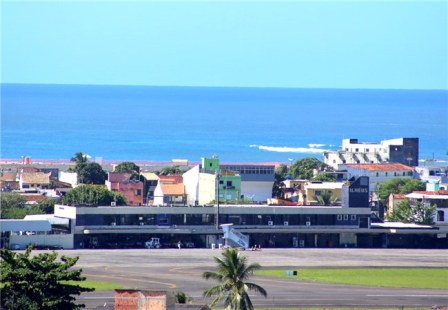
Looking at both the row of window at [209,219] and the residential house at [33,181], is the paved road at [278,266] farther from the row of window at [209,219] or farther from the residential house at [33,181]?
the residential house at [33,181]

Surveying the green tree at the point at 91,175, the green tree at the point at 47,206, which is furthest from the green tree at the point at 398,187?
the green tree at the point at 47,206

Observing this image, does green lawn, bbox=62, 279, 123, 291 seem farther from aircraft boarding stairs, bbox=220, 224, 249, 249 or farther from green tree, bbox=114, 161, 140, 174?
green tree, bbox=114, 161, 140, 174

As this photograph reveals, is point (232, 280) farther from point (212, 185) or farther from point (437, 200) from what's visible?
point (212, 185)

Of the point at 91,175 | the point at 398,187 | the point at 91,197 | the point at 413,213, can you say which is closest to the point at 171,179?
the point at 91,175

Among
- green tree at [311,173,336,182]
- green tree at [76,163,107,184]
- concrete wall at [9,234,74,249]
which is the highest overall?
green tree at [76,163,107,184]

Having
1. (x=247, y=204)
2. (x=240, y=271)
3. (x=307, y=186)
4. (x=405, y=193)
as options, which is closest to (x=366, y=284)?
(x=240, y=271)

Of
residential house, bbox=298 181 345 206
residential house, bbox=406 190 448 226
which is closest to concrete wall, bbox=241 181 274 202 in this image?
residential house, bbox=298 181 345 206
